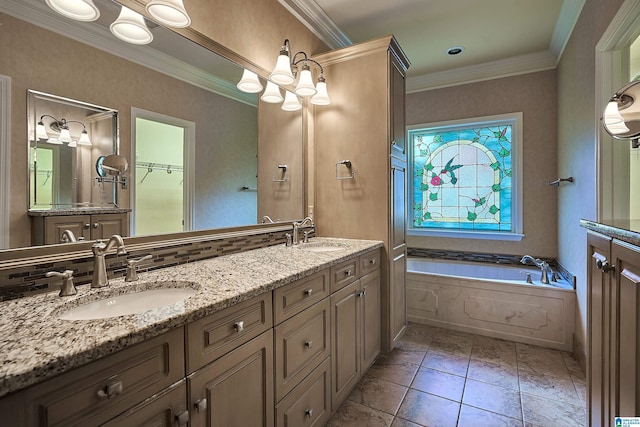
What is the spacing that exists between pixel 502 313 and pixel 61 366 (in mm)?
3064

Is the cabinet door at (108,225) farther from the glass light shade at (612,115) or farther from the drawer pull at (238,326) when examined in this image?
the glass light shade at (612,115)

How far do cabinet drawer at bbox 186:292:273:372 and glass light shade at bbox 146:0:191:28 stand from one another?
125 cm

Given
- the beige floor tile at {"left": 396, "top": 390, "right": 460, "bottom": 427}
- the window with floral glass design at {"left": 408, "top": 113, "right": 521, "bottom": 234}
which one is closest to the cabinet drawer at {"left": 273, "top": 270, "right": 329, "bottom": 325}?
the beige floor tile at {"left": 396, "top": 390, "right": 460, "bottom": 427}

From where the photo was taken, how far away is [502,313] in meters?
2.74

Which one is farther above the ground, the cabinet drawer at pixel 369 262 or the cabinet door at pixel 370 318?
the cabinet drawer at pixel 369 262

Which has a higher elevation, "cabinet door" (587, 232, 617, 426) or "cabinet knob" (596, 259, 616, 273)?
"cabinet knob" (596, 259, 616, 273)

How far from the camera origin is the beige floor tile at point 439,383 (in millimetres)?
1971

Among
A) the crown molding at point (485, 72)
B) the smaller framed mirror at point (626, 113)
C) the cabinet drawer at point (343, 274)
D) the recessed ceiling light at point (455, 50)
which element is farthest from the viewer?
the crown molding at point (485, 72)

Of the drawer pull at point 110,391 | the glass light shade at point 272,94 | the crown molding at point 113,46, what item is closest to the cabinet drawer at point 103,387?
the drawer pull at point 110,391

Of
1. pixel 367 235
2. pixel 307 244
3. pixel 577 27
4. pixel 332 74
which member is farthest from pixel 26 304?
pixel 577 27

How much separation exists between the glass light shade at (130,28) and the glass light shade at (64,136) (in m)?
0.47

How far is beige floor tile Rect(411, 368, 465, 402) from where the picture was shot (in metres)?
1.97

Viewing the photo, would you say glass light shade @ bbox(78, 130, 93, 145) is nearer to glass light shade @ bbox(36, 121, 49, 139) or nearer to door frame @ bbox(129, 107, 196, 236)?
glass light shade @ bbox(36, 121, 49, 139)

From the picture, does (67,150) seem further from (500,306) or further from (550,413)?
(500,306)
